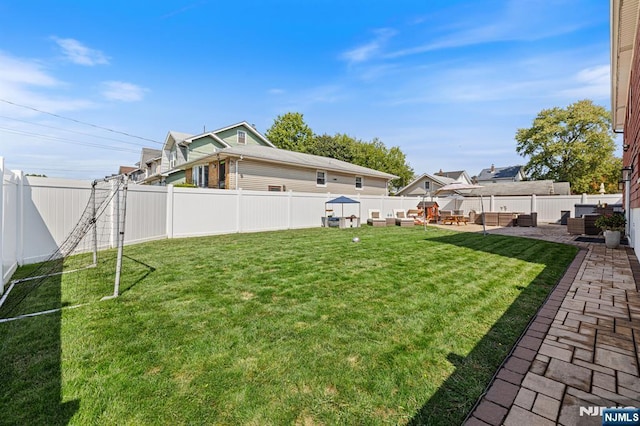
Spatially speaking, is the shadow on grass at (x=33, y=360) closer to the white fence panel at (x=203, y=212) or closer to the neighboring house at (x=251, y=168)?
the white fence panel at (x=203, y=212)

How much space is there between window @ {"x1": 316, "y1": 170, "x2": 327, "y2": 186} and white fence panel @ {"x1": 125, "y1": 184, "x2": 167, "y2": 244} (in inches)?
457

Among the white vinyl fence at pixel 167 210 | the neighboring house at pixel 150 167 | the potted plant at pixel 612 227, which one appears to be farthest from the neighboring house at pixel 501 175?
the neighboring house at pixel 150 167

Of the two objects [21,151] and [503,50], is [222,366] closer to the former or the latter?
[503,50]

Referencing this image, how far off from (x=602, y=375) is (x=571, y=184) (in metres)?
38.8

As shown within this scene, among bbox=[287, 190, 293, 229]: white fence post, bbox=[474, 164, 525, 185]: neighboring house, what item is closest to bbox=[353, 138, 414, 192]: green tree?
bbox=[474, 164, 525, 185]: neighboring house

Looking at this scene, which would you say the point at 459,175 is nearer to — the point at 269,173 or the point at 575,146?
the point at 575,146

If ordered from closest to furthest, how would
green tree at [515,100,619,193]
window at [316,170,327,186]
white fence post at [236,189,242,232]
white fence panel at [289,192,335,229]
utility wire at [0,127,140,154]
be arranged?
white fence post at [236,189,242,232], white fence panel at [289,192,335,229], window at [316,170,327,186], utility wire at [0,127,140,154], green tree at [515,100,619,193]

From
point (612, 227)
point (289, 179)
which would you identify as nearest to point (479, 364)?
point (612, 227)

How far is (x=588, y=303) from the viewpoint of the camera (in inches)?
151

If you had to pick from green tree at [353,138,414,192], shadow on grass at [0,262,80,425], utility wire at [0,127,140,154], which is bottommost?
shadow on grass at [0,262,80,425]

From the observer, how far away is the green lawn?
6.14 feet

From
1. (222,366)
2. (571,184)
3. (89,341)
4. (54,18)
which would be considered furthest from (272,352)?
(571,184)

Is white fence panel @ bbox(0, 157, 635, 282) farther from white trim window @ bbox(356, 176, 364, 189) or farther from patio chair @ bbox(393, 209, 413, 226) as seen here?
white trim window @ bbox(356, 176, 364, 189)

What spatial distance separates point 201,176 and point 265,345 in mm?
18993
